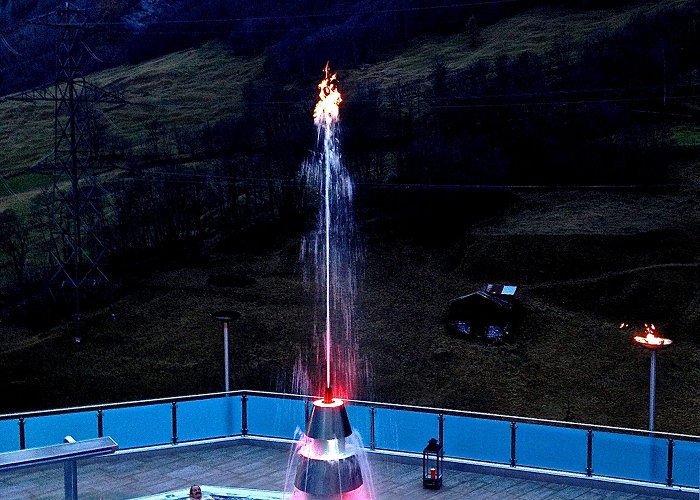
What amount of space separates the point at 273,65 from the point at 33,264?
147 feet

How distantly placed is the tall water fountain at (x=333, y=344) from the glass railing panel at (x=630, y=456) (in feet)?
14.4

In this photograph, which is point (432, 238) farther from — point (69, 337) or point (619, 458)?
point (619, 458)

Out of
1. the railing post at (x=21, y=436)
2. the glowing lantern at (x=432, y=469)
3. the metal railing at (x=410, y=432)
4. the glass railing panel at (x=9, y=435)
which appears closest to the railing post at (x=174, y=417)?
the metal railing at (x=410, y=432)

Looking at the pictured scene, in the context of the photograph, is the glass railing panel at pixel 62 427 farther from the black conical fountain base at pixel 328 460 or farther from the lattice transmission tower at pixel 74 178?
the lattice transmission tower at pixel 74 178

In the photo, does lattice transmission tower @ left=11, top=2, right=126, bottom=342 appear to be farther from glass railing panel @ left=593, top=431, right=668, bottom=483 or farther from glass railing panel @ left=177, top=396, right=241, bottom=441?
glass railing panel @ left=593, top=431, right=668, bottom=483

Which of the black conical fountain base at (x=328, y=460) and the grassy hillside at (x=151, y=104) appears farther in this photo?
the grassy hillside at (x=151, y=104)

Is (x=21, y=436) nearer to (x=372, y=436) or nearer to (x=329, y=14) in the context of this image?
(x=372, y=436)

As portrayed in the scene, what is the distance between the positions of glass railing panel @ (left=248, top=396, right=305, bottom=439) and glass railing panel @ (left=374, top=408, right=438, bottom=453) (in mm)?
1744

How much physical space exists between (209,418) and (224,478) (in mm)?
2240

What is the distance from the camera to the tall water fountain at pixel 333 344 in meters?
11.6

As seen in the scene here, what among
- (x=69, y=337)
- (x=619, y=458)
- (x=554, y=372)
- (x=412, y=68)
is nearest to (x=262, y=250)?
(x=69, y=337)

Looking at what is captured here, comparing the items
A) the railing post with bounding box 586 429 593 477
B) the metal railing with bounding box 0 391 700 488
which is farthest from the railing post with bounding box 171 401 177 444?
the railing post with bounding box 586 429 593 477

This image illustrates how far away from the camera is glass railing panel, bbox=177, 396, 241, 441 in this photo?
57.2 ft

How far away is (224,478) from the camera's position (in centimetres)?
1574
